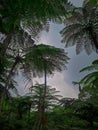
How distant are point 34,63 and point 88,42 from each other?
4812 mm

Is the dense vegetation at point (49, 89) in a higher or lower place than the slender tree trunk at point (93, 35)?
lower

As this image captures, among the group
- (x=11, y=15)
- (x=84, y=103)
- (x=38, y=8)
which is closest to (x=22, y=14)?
(x=11, y=15)

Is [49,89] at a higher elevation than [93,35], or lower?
lower

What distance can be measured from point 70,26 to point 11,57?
224 inches

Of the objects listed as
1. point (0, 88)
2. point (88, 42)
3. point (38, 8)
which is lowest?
point (38, 8)

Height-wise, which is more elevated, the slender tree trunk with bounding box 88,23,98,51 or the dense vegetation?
the slender tree trunk with bounding box 88,23,98,51

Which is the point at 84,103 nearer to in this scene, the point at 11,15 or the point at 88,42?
the point at 88,42

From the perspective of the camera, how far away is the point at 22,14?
474cm

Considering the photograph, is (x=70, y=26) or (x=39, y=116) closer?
(x=39, y=116)

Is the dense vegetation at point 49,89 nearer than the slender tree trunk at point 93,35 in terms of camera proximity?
Yes

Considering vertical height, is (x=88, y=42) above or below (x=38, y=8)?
above

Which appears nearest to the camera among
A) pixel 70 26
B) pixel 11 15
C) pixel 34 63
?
pixel 11 15

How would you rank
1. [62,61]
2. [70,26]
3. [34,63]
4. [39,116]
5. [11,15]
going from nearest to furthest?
[11,15]
[39,116]
[34,63]
[62,61]
[70,26]

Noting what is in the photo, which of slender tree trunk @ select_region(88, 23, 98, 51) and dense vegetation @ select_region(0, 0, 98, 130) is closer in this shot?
dense vegetation @ select_region(0, 0, 98, 130)
